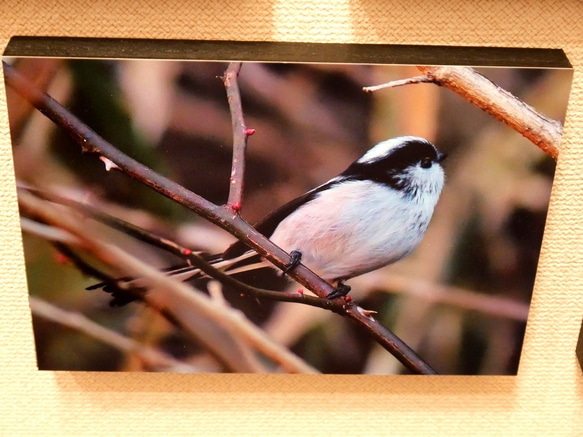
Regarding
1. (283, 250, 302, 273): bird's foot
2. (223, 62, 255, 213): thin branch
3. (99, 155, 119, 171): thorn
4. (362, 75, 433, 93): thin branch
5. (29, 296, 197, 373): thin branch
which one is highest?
(362, 75, 433, 93): thin branch

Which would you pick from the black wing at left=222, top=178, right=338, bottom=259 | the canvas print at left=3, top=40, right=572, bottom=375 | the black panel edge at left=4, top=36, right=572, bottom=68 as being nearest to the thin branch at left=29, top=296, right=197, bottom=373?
the canvas print at left=3, top=40, right=572, bottom=375

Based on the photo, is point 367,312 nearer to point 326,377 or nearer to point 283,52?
point 326,377

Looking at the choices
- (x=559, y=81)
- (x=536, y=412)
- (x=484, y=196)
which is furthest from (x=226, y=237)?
(x=536, y=412)

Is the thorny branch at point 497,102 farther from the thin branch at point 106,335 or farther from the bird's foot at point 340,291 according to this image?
the thin branch at point 106,335

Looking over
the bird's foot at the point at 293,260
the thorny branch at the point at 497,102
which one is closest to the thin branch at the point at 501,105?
the thorny branch at the point at 497,102

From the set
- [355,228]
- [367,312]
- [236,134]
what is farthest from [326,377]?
[236,134]

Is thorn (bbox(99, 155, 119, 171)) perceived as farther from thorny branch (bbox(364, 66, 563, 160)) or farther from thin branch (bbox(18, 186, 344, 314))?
thorny branch (bbox(364, 66, 563, 160))
